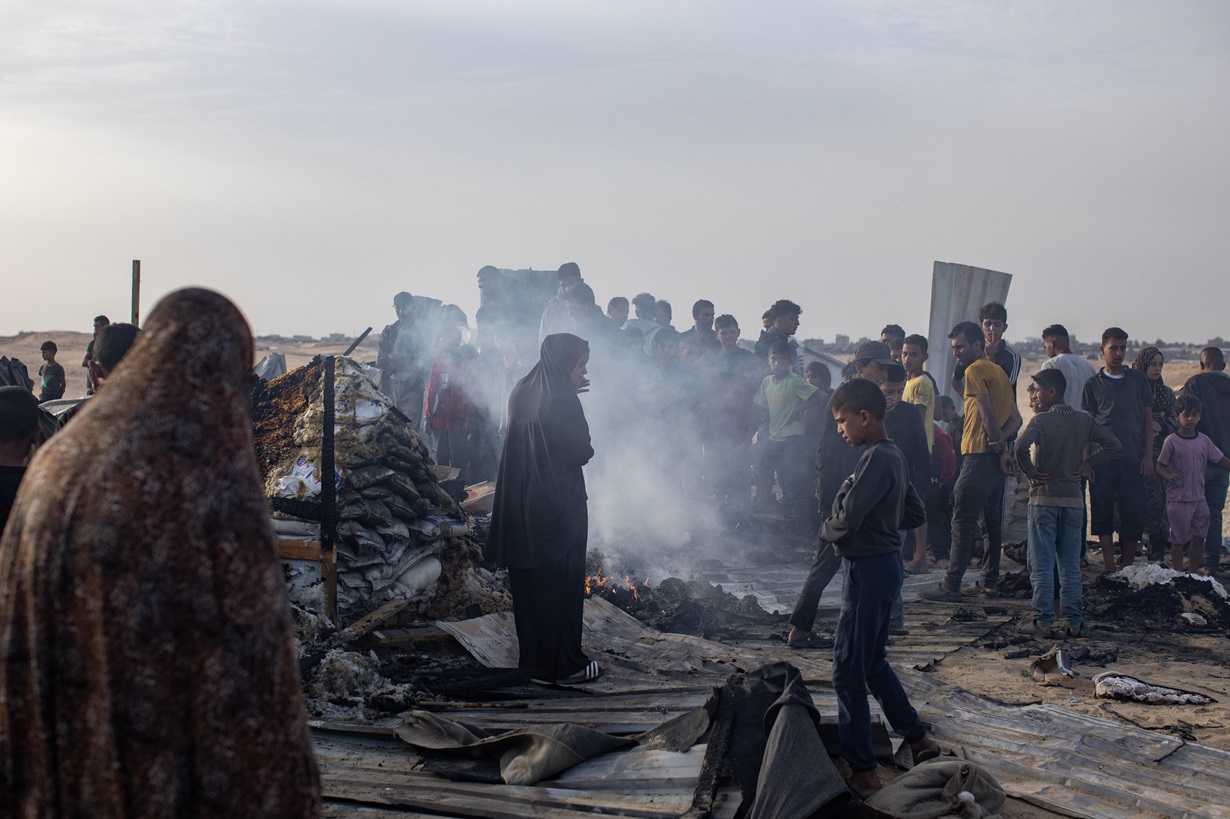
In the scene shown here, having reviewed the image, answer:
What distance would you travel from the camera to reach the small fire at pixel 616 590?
8.39 meters

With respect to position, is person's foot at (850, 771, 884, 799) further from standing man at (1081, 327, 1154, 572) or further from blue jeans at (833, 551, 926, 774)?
standing man at (1081, 327, 1154, 572)

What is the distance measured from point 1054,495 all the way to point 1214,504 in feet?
14.0

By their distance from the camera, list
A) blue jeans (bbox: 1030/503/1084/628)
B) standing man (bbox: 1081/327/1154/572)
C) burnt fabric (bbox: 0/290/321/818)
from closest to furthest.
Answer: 1. burnt fabric (bbox: 0/290/321/818)
2. blue jeans (bbox: 1030/503/1084/628)
3. standing man (bbox: 1081/327/1154/572)

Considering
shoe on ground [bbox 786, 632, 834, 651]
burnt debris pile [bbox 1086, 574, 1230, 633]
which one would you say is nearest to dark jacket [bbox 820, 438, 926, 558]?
shoe on ground [bbox 786, 632, 834, 651]

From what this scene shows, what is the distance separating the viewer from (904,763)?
4902 mm

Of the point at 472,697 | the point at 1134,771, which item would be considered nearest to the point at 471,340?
the point at 472,697

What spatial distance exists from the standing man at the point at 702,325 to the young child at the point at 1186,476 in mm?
5656

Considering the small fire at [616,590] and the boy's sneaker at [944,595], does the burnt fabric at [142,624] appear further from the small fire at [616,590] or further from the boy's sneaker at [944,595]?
the boy's sneaker at [944,595]

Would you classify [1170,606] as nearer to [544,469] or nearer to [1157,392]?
[1157,392]

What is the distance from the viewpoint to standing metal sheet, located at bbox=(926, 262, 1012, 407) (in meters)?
12.7

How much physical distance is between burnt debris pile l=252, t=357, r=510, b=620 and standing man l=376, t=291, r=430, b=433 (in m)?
4.54

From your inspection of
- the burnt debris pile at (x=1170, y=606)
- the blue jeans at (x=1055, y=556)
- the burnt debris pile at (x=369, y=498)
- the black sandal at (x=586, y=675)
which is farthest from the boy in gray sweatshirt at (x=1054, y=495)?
the burnt debris pile at (x=369, y=498)

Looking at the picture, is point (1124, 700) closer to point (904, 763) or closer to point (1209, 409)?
point (904, 763)

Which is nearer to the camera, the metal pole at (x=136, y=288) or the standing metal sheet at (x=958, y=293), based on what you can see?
the metal pole at (x=136, y=288)
